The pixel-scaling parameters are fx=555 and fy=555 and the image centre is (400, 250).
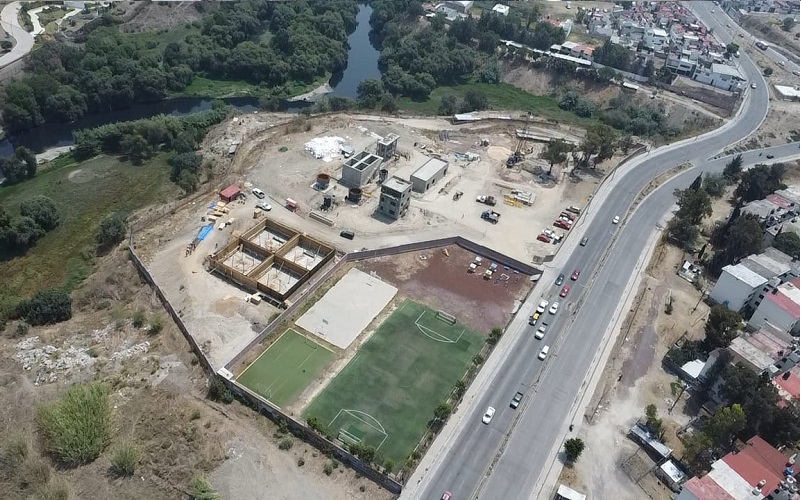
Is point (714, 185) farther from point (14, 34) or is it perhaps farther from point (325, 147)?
point (14, 34)

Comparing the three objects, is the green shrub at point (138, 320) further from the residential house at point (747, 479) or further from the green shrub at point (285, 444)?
the residential house at point (747, 479)

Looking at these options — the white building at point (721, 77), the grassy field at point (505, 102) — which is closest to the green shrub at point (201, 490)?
the grassy field at point (505, 102)

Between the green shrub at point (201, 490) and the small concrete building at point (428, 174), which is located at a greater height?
Answer: the small concrete building at point (428, 174)

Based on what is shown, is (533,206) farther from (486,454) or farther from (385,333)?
(486,454)

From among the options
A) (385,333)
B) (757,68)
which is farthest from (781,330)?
(757,68)

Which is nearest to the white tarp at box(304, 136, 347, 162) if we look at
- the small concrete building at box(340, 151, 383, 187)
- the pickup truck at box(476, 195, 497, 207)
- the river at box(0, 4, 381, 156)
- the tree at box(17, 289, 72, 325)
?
the small concrete building at box(340, 151, 383, 187)

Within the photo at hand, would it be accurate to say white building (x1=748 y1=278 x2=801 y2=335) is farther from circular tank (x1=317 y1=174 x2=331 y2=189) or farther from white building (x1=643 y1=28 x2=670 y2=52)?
white building (x1=643 y1=28 x2=670 y2=52)

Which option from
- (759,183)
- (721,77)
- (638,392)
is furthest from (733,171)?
(638,392)
